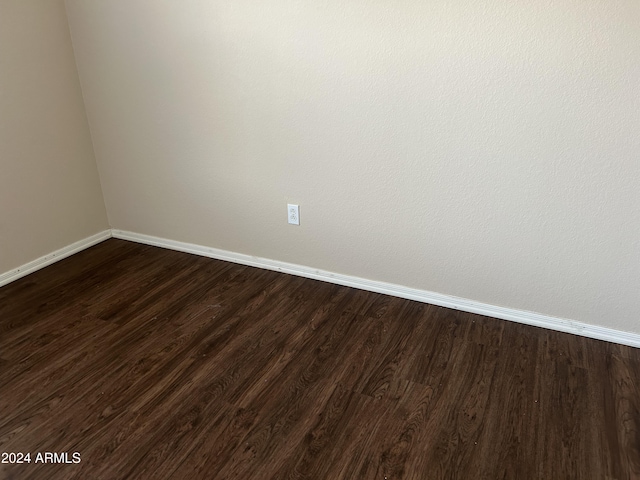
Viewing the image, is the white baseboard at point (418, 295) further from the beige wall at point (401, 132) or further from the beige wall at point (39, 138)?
the beige wall at point (39, 138)

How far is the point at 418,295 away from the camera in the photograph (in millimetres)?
2324

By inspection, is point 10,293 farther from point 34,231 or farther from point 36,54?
point 36,54

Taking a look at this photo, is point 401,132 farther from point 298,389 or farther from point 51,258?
point 51,258

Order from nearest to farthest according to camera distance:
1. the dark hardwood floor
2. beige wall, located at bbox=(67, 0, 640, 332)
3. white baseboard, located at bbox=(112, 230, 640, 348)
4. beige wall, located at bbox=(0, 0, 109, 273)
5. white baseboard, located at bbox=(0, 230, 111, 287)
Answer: the dark hardwood floor
beige wall, located at bbox=(67, 0, 640, 332)
white baseboard, located at bbox=(112, 230, 640, 348)
beige wall, located at bbox=(0, 0, 109, 273)
white baseboard, located at bbox=(0, 230, 111, 287)

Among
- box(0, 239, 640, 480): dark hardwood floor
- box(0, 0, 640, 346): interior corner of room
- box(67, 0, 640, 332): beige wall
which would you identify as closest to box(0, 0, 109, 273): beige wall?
box(0, 0, 640, 346): interior corner of room

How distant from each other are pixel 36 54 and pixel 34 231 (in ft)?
3.11

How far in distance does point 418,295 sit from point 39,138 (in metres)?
2.20

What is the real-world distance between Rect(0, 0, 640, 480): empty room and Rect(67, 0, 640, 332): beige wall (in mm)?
10

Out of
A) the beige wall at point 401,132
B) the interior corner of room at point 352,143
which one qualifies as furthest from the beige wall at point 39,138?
the beige wall at point 401,132

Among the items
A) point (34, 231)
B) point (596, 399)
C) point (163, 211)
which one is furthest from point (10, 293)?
point (596, 399)

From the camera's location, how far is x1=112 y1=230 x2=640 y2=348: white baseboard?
2.02 metres

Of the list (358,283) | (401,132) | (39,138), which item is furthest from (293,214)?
(39,138)

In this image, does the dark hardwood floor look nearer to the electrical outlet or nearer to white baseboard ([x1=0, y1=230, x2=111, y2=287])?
white baseboard ([x1=0, y1=230, x2=111, y2=287])

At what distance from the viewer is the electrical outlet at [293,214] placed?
8.07 feet
